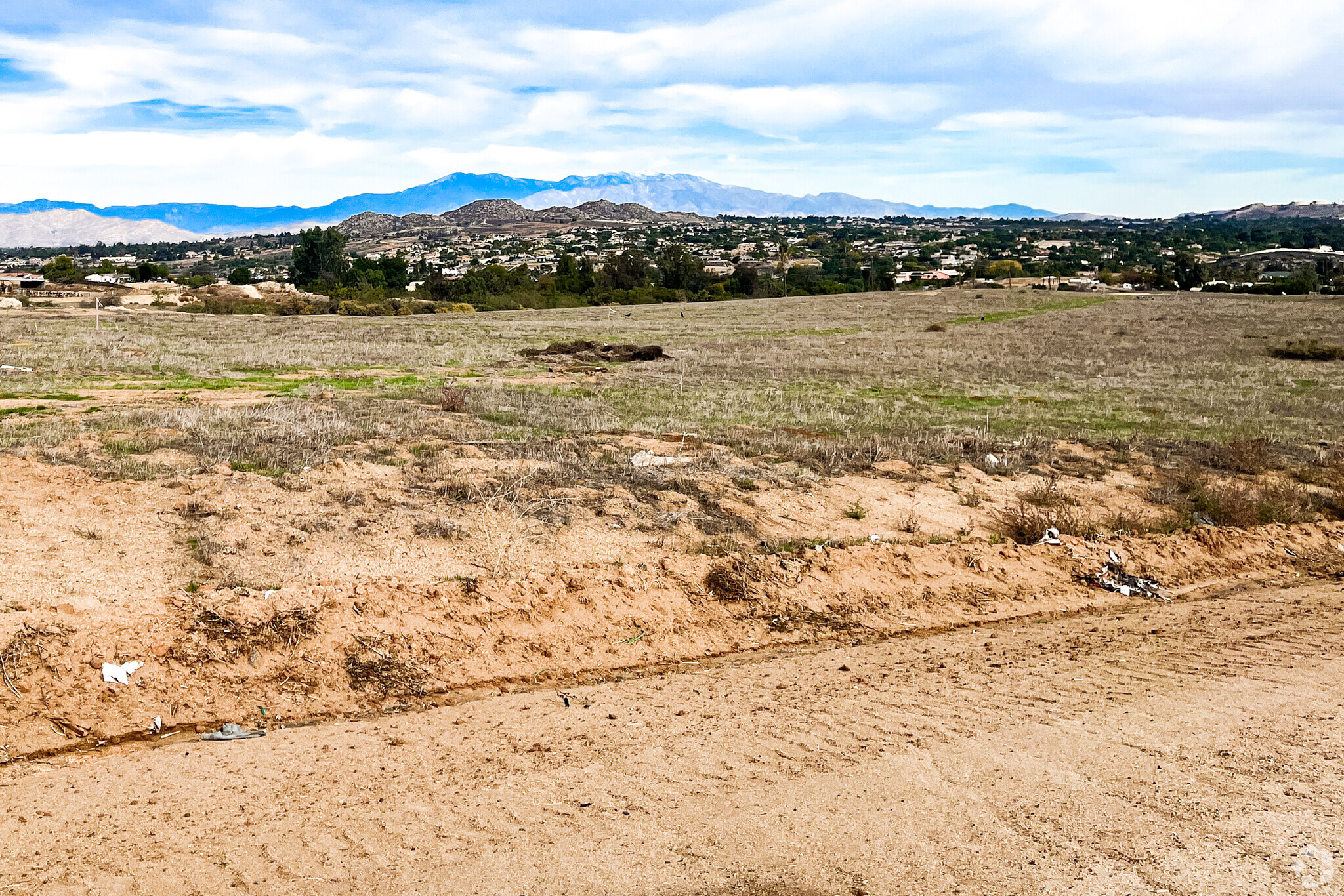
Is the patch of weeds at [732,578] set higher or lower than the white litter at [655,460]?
lower

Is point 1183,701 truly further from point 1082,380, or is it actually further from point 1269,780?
point 1082,380

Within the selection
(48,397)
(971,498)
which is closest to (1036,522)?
(971,498)

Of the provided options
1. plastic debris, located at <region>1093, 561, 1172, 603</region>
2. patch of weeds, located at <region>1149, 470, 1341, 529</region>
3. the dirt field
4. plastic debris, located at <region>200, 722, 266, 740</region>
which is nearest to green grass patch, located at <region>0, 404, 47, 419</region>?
the dirt field

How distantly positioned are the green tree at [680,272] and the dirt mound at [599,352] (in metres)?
66.0

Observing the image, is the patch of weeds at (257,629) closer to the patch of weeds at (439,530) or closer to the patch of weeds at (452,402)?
the patch of weeds at (439,530)

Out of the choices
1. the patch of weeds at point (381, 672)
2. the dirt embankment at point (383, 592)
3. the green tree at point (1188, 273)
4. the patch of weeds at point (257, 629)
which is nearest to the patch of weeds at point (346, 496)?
the dirt embankment at point (383, 592)

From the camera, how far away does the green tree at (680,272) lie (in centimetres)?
9950

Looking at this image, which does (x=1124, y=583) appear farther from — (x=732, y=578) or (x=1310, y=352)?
(x=1310, y=352)

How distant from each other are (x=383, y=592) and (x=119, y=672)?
6.73ft

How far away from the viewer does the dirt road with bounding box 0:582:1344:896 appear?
4.77 meters

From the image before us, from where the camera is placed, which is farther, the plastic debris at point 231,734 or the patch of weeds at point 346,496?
the patch of weeds at point 346,496

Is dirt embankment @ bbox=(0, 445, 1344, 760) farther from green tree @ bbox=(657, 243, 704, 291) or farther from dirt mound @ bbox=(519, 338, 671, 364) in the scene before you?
green tree @ bbox=(657, 243, 704, 291)

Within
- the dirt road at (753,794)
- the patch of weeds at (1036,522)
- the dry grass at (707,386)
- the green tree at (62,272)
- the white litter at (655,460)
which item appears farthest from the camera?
the green tree at (62,272)

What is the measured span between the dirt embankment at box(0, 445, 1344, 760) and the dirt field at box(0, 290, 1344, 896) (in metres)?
0.04
